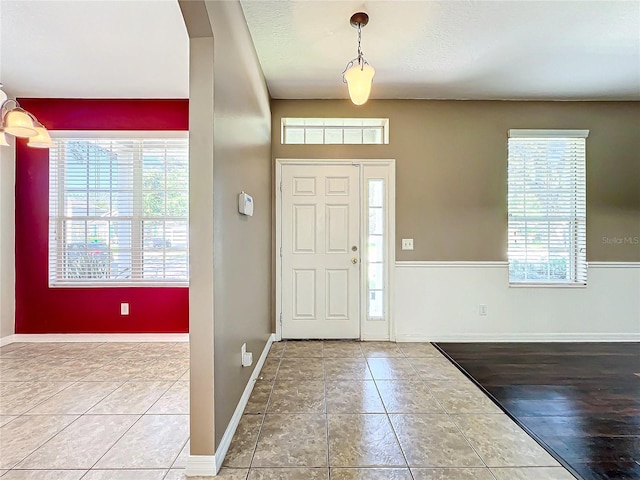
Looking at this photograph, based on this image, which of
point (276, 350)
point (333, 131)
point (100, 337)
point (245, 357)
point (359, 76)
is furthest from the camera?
point (333, 131)

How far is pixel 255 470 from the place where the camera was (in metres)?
1.56

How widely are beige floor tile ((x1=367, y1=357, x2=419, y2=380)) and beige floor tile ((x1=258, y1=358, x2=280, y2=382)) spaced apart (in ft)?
2.77

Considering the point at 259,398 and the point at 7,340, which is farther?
the point at 7,340

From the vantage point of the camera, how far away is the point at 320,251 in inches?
141

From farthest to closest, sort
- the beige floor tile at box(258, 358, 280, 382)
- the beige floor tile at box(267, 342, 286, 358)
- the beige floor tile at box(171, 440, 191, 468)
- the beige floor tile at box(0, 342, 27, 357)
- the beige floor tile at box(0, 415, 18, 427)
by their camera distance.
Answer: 1. the beige floor tile at box(0, 342, 27, 357)
2. the beige floor tile at box(267, 342, 286, 358)
3. the beige floor tile at box(258, 358, 280, 382)
4. the beige floor tile at box(0, 415, 18, 427)
5. the beige floor tile at box(171, 440, 191, 468)

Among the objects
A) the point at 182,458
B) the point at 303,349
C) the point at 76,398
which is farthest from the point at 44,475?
the point at 303,349

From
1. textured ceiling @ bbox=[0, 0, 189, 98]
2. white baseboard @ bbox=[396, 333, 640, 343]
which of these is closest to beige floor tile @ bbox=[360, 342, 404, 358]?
white baseboard @ bbox=[396, 333, 640, 343]

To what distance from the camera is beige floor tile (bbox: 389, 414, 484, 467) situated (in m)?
1.63

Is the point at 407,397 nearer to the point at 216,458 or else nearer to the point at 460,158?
the point at 216,458

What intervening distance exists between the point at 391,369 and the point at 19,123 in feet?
11.3

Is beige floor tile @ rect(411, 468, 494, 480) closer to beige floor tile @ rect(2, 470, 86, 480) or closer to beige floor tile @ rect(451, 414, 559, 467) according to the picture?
beige floor tile @ rect(451, 414, 559, 467)

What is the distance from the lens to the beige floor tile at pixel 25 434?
1.67 metres

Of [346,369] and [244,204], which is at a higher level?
[244,204]

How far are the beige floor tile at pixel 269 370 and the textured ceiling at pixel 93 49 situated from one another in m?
2.83
